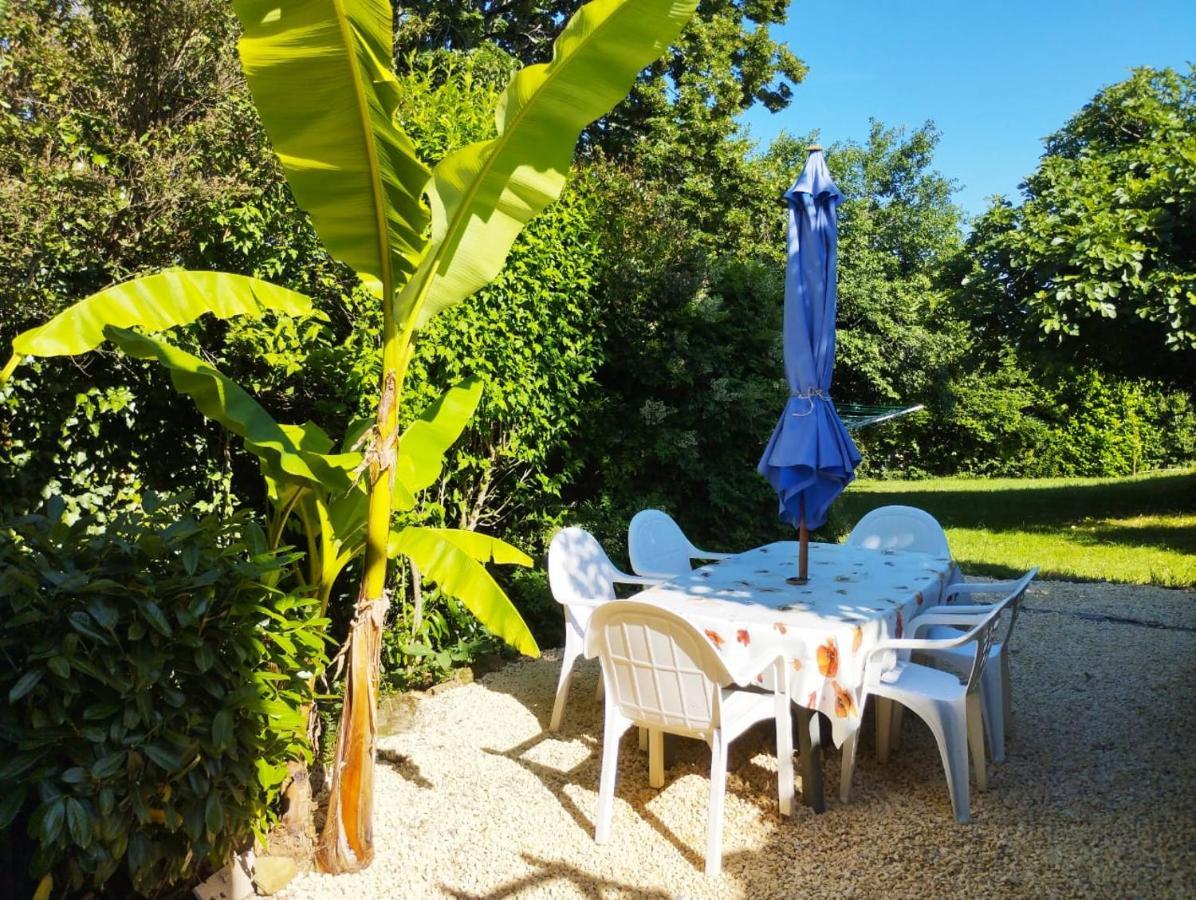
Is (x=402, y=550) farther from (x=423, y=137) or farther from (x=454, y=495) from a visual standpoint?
(x=423, y=137)

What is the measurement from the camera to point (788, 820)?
3592mm

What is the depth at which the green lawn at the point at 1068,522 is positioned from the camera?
9164 mm

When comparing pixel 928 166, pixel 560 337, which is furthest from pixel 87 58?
pixel 928 166

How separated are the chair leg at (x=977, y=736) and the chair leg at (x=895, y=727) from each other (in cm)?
39

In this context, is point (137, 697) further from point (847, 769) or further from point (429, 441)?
point (847, 769)

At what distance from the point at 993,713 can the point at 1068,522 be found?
1006cm

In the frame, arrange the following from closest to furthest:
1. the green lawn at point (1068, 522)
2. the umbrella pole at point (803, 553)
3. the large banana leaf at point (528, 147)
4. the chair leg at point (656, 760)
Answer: the large banana leaf at point (528, 147)
the chair leg at point (656, 760)
the umbrella pole at point (803, 553)
the green lawn at point (1068, 522)

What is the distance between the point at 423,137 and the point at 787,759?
14.0 ft

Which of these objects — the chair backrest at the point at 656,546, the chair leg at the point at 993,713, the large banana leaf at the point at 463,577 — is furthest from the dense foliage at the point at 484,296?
the chair leg at the point at 993,713

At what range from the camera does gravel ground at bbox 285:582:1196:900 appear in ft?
10.3

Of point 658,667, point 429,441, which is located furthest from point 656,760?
point 429,441

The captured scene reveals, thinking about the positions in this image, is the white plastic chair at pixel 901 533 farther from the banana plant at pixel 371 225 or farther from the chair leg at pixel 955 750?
the banana plant at pixel 371 225

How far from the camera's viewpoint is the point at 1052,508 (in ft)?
46.9

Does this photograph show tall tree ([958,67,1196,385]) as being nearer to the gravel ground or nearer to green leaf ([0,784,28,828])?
the gravel ground
